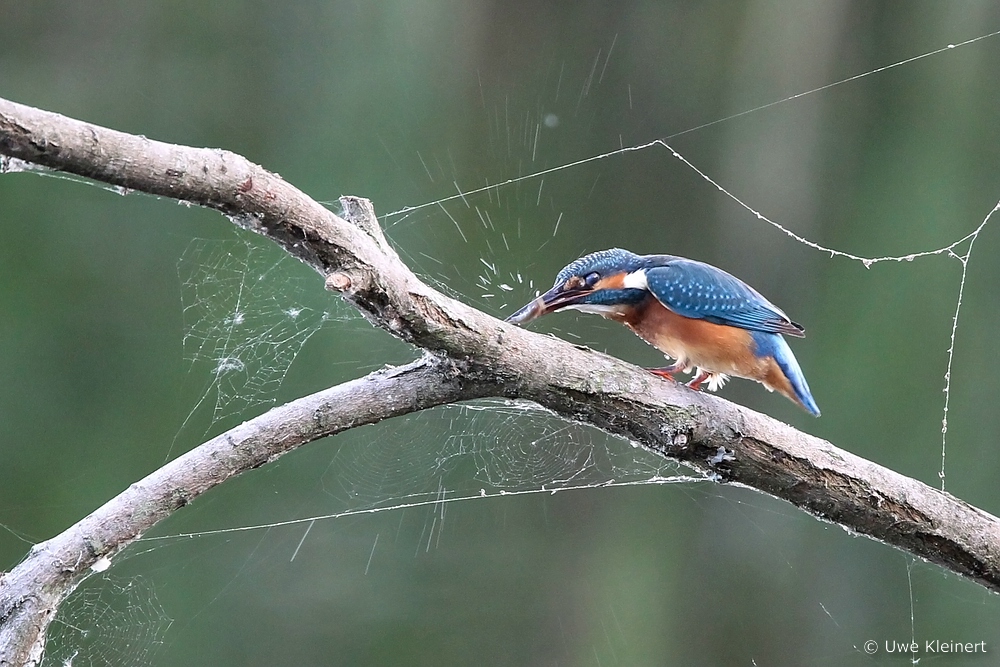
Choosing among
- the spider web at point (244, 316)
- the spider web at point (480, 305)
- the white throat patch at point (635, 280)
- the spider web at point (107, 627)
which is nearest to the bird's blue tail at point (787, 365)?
the white throat patch at point (635, 280)

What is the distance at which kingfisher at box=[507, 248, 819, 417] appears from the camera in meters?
0.95

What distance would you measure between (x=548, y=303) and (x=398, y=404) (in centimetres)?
21

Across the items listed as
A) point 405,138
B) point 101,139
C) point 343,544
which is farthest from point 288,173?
point 101,139

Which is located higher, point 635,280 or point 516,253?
point 635,280

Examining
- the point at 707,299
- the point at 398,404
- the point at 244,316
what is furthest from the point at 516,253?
the point at 398,404

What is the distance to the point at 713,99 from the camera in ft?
6.73

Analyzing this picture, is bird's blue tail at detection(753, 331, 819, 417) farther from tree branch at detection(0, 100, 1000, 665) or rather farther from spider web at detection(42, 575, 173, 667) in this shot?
spider web at detection(42, 575, 173, 667)

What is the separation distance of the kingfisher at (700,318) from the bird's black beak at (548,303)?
4cm

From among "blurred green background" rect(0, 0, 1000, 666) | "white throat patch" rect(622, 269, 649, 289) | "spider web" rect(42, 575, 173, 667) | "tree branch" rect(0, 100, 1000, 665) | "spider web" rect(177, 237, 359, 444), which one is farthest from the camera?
"blurred green background" rect(0, 0, 1000, 666)

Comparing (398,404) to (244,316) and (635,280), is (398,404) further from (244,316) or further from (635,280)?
(244,316)

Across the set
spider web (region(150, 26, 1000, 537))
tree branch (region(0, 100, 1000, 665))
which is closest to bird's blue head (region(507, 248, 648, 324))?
tree branch (region(0, 100, 1000, 665))

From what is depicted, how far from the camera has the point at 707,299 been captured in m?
0.97

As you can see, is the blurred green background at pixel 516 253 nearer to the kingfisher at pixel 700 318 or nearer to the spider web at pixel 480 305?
the spider web at pixel 480 305

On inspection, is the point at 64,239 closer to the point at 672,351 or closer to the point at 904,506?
the point at 672,351
